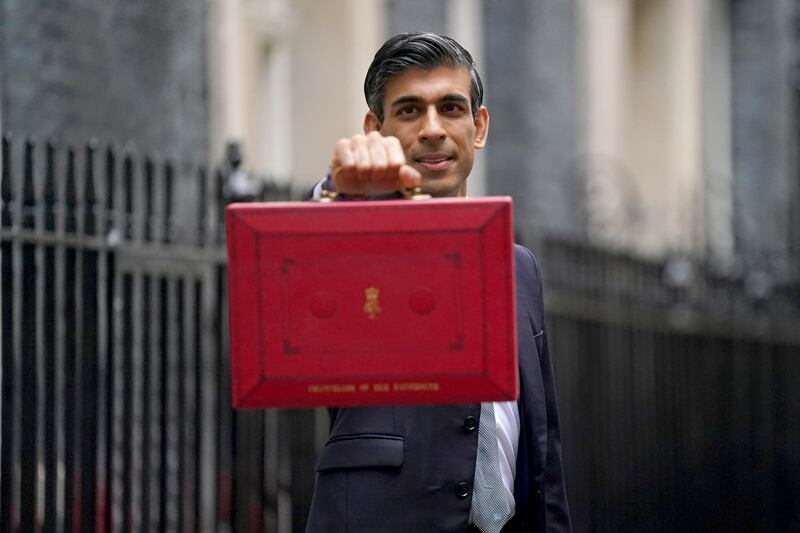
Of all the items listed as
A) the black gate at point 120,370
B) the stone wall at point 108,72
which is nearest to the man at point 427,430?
the black gate at point 120,370

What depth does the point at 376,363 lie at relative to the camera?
3219 millimetres

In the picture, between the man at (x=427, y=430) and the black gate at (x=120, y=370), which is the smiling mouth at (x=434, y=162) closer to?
the man at (x=427, y=430)

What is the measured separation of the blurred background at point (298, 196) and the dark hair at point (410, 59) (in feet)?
5.94

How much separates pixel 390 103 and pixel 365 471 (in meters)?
0.74

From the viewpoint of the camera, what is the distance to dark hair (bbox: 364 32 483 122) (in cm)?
362

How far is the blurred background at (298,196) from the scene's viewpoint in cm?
551

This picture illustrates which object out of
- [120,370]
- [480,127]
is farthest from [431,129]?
[120,370]

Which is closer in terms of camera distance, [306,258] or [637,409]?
[306,258]

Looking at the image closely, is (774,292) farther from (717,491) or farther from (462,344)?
(462,344)

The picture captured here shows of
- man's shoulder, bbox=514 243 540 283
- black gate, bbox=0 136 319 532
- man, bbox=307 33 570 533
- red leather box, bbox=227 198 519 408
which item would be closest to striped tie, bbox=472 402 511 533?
man, bbox=307 33 570 533

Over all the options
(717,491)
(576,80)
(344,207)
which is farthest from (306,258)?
(576,80)

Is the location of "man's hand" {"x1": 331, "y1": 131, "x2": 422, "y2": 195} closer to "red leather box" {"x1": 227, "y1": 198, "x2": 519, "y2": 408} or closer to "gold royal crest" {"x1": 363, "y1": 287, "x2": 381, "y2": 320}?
"red leather box" {"x1": 227, "y1": 198, "x2": 519, "y2": 408}

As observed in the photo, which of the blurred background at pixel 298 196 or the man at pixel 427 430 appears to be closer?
the man at pixel 427 430

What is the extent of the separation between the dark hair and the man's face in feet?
0.05
